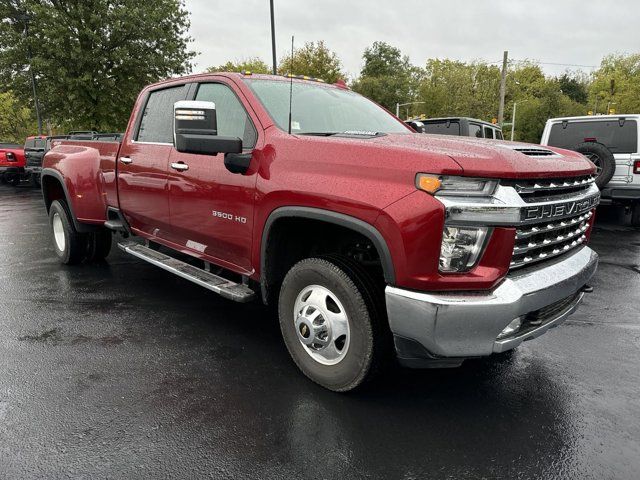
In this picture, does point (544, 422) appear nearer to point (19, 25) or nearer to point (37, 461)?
point (37, 461)

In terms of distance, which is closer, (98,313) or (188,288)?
(98,313)

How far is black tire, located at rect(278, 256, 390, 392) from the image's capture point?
2.68 meters

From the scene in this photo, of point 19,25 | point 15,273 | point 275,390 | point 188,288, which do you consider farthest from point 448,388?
point 19,25

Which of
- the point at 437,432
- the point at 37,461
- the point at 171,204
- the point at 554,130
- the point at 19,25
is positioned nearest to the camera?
the point at 37,461

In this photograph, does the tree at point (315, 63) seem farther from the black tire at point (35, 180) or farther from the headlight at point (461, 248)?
the headlight at point (461, 248)

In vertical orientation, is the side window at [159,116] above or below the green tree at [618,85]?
below

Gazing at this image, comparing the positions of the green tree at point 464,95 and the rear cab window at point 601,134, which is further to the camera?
the green tree at point 464,95

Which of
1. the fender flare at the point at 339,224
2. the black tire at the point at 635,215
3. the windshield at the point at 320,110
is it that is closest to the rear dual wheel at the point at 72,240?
the windshield at the point at 320,110

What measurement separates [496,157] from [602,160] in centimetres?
690

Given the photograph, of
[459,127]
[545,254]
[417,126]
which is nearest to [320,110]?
[417,126]

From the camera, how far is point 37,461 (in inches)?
93.2

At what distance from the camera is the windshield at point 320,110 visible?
3.44 meters

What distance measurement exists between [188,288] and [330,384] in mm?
2716

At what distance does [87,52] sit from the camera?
71.7 ft
